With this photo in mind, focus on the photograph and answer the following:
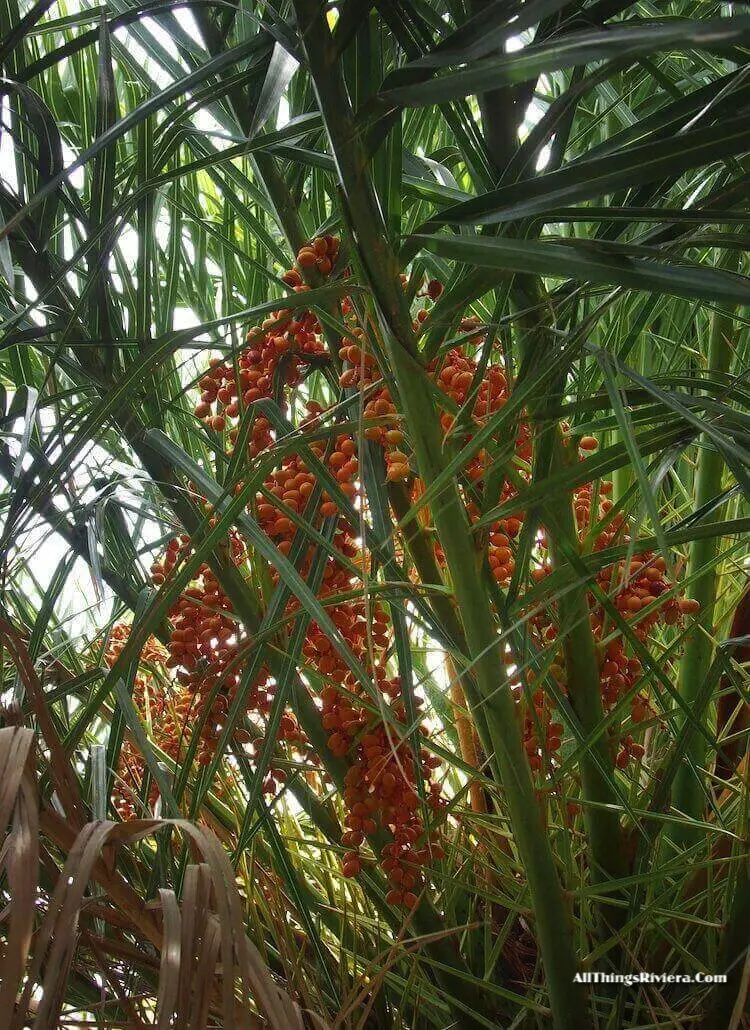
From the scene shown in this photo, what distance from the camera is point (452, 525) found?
55 centimetres

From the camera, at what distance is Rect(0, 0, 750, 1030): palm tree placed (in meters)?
0.44

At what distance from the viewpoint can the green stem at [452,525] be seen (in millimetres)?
461

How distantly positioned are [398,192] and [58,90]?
63 cm

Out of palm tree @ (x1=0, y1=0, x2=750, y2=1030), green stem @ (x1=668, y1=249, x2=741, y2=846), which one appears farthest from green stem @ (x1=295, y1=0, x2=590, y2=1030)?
green stem @ (x1=668, y1=249, x2=741, y2=846)

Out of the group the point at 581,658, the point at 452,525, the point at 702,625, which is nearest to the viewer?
the point at 452,525

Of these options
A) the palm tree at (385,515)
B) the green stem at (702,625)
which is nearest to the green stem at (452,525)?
the palm tree at (385,515)

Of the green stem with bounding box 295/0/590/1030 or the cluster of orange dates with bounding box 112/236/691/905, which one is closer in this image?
the green stem with bounding box 295/0/590/1030

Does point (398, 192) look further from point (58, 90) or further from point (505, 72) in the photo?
point (58, 90)

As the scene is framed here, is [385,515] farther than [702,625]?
No

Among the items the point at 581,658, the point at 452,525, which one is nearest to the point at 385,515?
the point at 452,525

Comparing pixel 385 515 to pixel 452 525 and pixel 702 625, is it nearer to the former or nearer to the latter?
pixel 452 525

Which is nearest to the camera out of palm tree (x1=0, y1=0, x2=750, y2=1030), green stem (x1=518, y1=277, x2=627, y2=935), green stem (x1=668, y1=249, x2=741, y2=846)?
palm tree (x1=0, y1=0, x2=750, y2=1030)

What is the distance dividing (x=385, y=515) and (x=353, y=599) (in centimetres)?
8

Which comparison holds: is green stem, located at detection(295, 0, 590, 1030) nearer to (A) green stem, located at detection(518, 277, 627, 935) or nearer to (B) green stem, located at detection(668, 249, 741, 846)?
(A) green stem, located at detection(518, 277, 627, 935)
